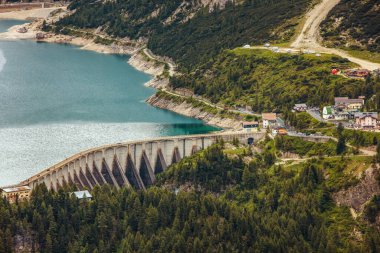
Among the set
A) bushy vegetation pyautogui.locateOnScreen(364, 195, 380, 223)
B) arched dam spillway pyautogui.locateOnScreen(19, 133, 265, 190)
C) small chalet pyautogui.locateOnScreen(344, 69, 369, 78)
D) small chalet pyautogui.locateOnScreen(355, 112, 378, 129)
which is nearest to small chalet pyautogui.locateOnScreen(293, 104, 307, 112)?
arched dam spillway pyautogui.locateOnScreen(19, 133, 265, 190)

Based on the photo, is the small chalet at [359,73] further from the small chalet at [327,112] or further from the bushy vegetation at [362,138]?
the bushy vegetation at [362,138]

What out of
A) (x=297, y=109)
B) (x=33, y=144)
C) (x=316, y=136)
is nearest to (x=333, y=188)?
(x=316, y=136)

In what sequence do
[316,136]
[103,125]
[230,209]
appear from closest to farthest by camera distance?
1. [230,209]
2. [316,136]
3. [103,125]

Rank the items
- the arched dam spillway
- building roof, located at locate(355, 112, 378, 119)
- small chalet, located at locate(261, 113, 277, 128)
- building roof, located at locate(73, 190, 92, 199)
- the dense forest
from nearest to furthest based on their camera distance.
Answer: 1. the dense forest
2. building roof, located at locate(73, 190, 92, 199)
3. the arched dam spillway
4. building roof, located at locate(355, 112, 378, 119)
5. small chalet, located at locate(261, 113, 277, 128)

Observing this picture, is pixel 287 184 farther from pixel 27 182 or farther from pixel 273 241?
pixel 27 182

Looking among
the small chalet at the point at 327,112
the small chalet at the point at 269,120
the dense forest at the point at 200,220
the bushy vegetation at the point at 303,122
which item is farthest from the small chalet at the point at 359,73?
the dense forest at the point at 200,220

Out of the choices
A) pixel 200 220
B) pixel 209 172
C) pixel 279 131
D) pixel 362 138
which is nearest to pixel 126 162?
pixel 209 172

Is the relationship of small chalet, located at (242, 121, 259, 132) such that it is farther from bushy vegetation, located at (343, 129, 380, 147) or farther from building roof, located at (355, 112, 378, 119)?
bushy vegetation, located at (343, 129, 380, 147)

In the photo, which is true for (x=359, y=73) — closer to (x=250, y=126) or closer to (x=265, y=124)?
(x=265, y=124)
